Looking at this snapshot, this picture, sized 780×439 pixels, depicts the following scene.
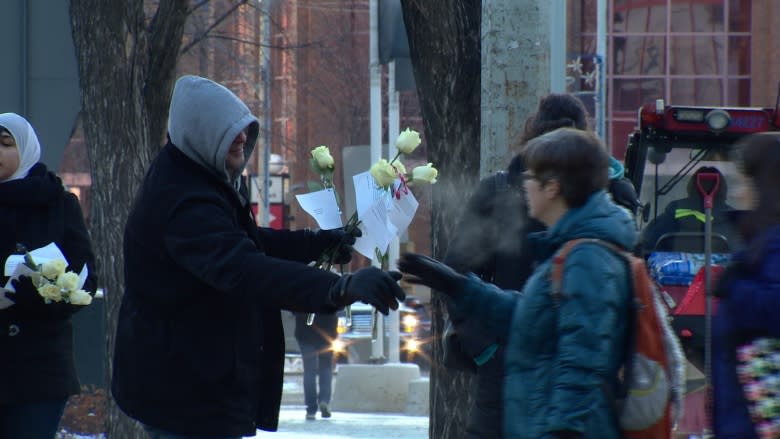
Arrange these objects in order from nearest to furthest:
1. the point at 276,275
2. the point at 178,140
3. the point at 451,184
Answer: the point at 276,275
the point at 178,140
the point at 451,184

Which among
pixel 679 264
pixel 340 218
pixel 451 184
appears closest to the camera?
pixel 340 218

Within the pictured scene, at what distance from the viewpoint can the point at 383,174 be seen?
5.07m

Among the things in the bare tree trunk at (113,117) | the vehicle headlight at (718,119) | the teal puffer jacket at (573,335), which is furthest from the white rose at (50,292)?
the vehicle headlight at (718,119)

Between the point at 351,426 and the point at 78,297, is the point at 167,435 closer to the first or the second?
the point at 78,297

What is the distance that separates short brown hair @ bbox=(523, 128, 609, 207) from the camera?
3.62m

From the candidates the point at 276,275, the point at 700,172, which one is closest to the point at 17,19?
the point at 276,275

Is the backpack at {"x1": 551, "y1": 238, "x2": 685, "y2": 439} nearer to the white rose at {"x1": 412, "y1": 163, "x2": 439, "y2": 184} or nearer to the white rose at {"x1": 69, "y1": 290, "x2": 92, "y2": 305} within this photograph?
the white rose at {"x1": 412, "y1": 163, "x2": 439, "y2": 184}

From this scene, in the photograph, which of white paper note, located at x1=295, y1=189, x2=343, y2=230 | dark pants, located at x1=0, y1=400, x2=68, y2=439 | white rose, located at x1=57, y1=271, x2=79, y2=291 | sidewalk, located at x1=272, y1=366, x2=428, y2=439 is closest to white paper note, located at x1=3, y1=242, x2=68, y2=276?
white rose, located at x1=57, y1=271, x2=79, y2=291

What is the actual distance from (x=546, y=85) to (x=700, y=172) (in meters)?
4.36

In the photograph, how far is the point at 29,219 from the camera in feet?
18.1

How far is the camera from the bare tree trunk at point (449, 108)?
709 cm

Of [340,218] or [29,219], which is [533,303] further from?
[29,219]

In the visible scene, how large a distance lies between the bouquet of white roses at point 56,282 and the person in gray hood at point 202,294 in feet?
3.36

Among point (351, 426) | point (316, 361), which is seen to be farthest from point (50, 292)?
point (316, 361)
